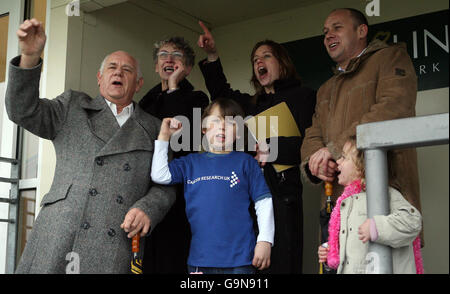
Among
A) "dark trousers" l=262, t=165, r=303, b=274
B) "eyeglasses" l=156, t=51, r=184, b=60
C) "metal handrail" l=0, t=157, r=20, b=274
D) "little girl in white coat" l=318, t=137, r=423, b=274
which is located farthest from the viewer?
"metal handrail" l=0, t=157, r=20, b=274

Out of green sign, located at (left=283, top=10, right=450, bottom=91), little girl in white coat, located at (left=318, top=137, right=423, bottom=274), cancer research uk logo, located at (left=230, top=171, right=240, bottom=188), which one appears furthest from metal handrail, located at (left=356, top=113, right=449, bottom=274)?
green sign, located at (left=283, top=10, right=450, bottom=91)

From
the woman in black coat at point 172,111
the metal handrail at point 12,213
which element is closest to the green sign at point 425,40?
the woman in black coat at point 172,111

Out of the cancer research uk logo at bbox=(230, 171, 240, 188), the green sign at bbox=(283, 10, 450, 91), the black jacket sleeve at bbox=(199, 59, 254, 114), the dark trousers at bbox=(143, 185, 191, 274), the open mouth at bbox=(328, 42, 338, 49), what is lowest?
the dark trousers at bbox=(143, 185, 191, 274)

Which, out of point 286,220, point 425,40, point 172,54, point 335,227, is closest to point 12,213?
point 172,54

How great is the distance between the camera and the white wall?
3586 mm

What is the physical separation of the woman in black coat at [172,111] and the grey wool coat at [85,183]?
10.5 inches

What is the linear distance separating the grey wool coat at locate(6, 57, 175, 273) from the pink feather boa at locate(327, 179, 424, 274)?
80 cm

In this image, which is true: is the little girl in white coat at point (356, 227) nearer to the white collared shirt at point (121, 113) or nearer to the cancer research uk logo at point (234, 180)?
the cancer research uk logo at point (234, 180)

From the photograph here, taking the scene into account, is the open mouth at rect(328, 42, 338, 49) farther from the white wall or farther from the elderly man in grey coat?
the elderly man in grey coat

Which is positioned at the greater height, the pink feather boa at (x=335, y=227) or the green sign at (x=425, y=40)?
the green sign at (x=425, y=40)

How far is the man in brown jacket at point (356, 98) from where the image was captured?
8.28 feet

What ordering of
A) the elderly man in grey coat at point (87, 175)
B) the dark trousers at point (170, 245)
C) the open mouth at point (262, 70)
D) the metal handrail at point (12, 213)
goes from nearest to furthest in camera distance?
1. the elderly man in grey coat at point (87, 175)
2. the dark trousers at point (170, 245)
3. the open mouth at point (262, 70)
4. the metal handrail at point (12, 213)

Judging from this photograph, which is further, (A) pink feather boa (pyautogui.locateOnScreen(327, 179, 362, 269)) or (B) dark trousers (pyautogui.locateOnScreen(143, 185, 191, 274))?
(B) dark trousers (pyautogui.locateOnScreen(143, 185, 191, 274))
